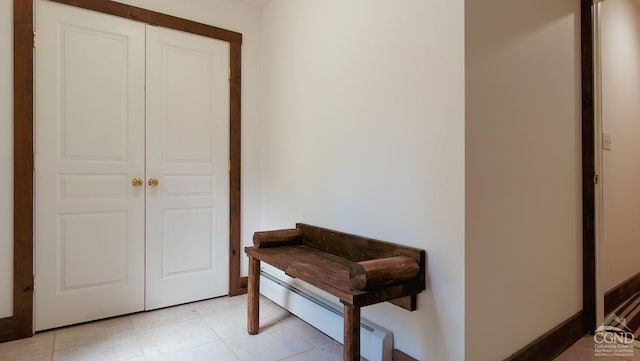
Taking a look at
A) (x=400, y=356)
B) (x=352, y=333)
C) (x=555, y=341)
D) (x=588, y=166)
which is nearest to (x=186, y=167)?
(x=352, y=333)

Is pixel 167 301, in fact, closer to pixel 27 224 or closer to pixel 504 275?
pixel 27 224

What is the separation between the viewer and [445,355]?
1.46 metres

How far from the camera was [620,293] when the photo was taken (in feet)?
8.34

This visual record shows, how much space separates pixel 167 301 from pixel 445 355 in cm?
201

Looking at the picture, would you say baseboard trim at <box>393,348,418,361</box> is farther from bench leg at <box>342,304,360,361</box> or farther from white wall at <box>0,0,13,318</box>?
white wall at <box>0,0,13,318</box>

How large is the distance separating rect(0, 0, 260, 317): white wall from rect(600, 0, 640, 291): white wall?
2469 mm

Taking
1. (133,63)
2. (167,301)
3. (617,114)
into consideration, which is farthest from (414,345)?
(133,63)

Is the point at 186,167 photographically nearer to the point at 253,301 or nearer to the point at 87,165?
the point at 87,165

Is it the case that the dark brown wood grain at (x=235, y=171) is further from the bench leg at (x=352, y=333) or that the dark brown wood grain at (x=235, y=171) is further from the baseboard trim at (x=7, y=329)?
the bench leg at (x=352, y=333)

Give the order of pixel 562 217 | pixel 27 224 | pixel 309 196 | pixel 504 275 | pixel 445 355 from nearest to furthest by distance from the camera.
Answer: pixel 445 355 → pixel 504 275 → pixel 562 217 → pixel 27 224 → pixel 309 196

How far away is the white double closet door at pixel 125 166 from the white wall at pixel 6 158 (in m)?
0.13

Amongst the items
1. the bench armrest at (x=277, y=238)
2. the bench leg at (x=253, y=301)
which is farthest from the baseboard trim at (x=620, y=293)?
the bench leg at (x=253, y=301)

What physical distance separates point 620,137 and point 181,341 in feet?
10.6

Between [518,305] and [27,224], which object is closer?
[518,305]
